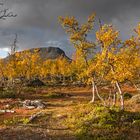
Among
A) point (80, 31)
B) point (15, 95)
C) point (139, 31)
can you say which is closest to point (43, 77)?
point (15, 95)

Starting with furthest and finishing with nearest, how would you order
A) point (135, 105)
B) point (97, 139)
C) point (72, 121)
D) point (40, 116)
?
point (135, 105) → point (40, 116) → point (72, 121) → point (97, 139)

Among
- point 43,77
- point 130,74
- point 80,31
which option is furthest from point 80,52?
point 43,77

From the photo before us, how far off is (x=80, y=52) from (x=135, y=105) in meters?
9.72

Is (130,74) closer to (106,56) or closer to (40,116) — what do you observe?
(106,56)

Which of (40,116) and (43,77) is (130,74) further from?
(43,77)

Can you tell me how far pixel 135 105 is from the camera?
120 ft

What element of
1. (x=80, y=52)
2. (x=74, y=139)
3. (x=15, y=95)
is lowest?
(x=74, y=139)

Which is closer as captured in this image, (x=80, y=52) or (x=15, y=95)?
(x=80, y=52)

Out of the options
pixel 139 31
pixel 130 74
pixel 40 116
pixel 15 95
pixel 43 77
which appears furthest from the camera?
pixel 43 77

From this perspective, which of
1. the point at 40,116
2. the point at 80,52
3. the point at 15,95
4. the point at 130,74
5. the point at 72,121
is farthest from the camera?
the point at 15,95

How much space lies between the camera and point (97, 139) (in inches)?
817

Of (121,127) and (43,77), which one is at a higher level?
(43,77)

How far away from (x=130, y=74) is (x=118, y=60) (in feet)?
5.33

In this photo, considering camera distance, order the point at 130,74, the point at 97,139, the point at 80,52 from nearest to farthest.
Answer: the point at 97,139, the point at 130,74, the point at 80,52
